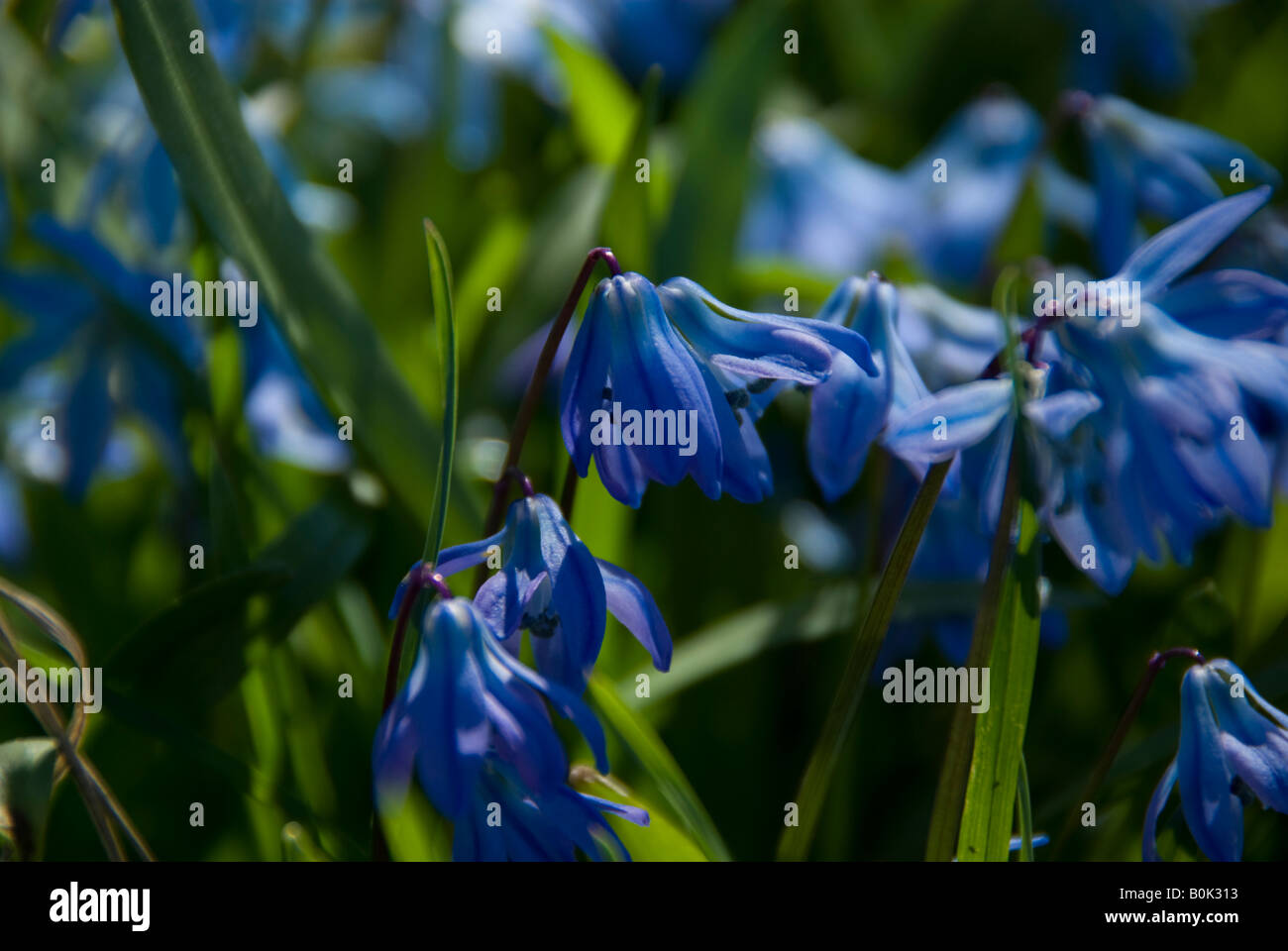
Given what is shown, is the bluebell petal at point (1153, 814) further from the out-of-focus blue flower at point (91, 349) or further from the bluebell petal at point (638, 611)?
the out-of-focus blue flower at point (91, 349)

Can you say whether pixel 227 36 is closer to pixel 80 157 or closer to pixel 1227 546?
pixel 80 157

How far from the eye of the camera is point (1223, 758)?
55 centimetres

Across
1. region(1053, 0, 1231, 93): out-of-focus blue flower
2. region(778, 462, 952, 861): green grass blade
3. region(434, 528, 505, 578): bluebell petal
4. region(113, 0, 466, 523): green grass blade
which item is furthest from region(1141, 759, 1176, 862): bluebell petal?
region(1053, 0, 1231, 93): out-of-focus blue flower

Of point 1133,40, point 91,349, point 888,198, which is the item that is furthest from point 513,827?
point 1133,40

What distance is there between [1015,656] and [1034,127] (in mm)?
911

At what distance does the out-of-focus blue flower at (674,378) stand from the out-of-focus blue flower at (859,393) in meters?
0.03

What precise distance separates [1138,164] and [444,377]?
63 centimetres

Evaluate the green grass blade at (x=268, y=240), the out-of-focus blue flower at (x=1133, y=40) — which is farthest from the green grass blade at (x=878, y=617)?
the out-of-focus blue flower at (x=1133, y=40)

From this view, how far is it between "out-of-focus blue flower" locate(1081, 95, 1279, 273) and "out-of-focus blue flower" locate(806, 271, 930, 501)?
0.33 m

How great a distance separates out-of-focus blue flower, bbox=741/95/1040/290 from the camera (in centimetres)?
122

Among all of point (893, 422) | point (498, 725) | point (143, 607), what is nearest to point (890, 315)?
point (893, 422)

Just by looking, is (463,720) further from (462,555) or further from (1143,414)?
(1143,414)

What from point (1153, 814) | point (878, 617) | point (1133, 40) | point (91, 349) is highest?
point (1133, 40)
